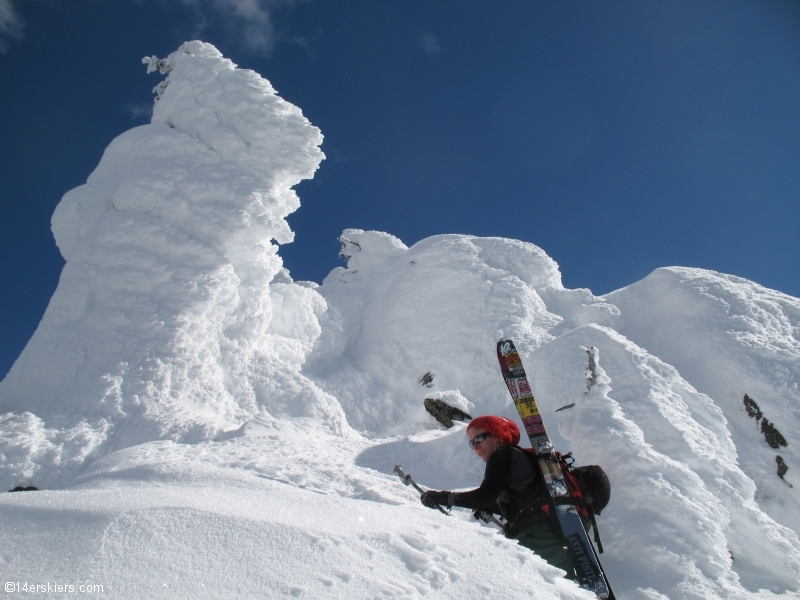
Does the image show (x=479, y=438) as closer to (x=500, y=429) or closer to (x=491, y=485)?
(x=500, y=429)

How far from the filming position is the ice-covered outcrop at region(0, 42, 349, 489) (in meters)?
8.87

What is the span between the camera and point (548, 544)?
3.53m

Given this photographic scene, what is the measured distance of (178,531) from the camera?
2396 mm

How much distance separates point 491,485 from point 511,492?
0.39 meters

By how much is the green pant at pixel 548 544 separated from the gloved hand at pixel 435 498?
64 centimetres

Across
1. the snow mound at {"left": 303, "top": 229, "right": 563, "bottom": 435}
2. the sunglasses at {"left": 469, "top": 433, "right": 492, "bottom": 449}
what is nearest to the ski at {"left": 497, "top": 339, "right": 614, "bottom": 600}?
the sunglasses at {"left": 469, "top": 433, "right": 492, "bottom": 449}

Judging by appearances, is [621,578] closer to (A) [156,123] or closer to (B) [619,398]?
(B) [619,398]

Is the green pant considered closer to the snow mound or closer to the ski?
the ski

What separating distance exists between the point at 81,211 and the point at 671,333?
18724 millimetres

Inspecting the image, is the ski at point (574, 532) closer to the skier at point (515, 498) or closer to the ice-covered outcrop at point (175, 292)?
the skier at point (515, 498)

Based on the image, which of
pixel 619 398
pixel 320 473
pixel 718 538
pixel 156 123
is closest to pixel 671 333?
pixel 619 398

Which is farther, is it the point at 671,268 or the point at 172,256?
the point at 671,268

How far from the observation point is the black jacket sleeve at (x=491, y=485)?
3328 mm

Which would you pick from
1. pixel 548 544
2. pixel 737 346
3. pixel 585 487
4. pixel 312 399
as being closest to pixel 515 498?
pixel 548 544
